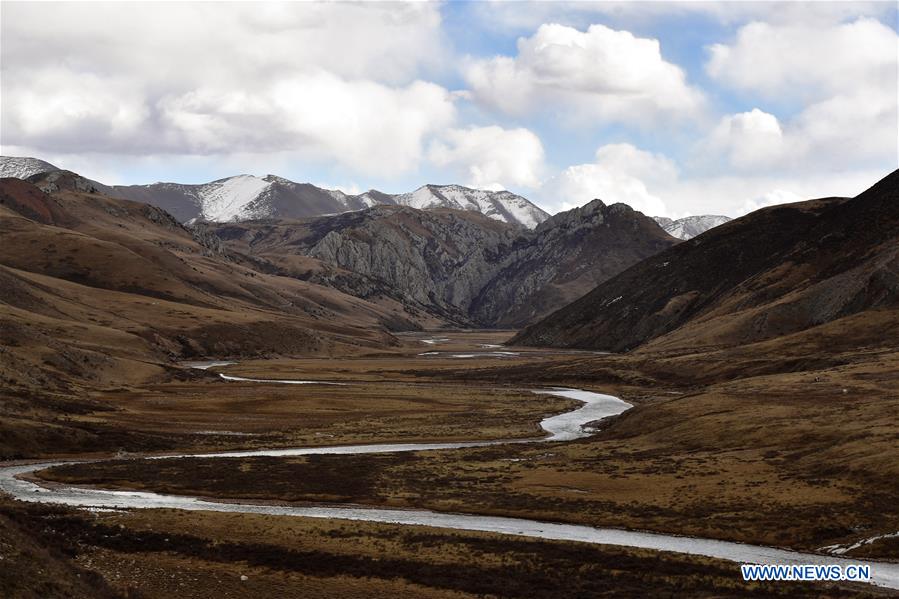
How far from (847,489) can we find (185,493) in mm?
49217

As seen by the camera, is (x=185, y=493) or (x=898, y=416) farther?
(x=898, y=416)

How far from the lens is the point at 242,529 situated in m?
51.8

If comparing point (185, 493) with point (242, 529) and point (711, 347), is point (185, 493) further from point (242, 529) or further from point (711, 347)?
point (711, 347)

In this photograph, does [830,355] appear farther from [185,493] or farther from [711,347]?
[185,493]

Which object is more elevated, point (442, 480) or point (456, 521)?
point (442, 480)

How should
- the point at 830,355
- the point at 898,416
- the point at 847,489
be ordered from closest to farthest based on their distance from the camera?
1. the point at 847,489
2. the point at 898,416
3. the point at 830,355

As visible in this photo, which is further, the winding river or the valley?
the winding river

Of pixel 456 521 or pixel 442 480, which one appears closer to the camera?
pixel 456 521

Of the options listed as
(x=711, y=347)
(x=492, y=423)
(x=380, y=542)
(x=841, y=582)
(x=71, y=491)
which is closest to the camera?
(x=841, y=582)

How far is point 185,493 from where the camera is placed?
66562 millimetres

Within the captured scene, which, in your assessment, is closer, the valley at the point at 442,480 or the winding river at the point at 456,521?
the valley at the point at 442,480

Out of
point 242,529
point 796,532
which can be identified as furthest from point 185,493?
point 796,532

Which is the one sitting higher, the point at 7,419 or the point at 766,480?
the point at 7,419

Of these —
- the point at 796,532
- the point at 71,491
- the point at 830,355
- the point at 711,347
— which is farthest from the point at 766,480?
the point at 711,347
